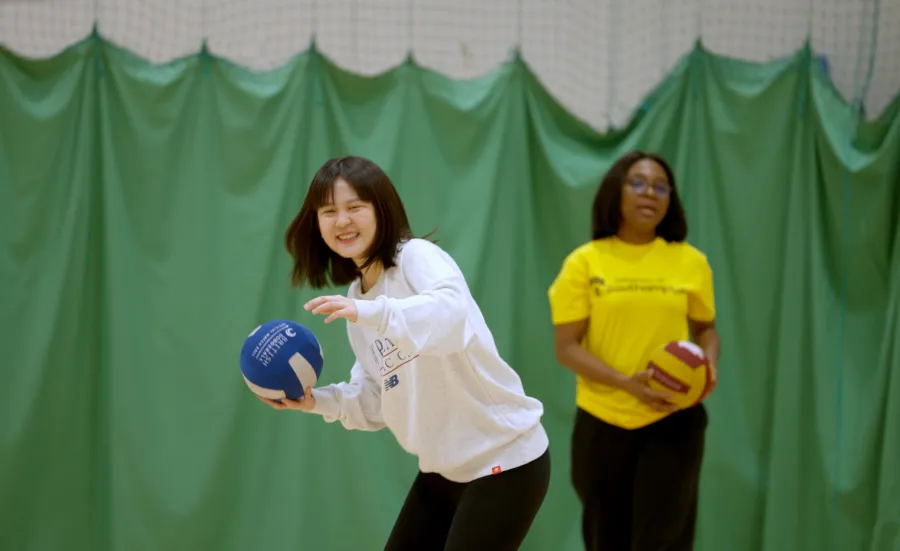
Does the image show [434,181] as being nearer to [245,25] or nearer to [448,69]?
[448,69]

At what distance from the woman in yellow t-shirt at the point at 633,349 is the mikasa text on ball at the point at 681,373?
0.15 feet

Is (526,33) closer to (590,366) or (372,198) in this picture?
(590,366)

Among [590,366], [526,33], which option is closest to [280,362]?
[590,366]

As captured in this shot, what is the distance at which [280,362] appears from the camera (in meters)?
2.59

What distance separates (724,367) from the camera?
14.9ft

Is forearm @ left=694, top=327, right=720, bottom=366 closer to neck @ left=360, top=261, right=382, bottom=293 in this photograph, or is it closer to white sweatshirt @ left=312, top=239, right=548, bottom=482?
white sweatshirt @ left=312, top=239, right=548, bottom=482

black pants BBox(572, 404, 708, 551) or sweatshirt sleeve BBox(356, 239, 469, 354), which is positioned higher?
sweatshirt sleeve BBox(356, 239, 469, 354)

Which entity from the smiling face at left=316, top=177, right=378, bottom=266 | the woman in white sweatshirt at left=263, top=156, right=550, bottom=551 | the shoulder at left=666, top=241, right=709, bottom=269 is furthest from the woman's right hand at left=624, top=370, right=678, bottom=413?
the smiling face at left=316, top=177, right=378, bottom=266

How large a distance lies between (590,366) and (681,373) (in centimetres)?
38

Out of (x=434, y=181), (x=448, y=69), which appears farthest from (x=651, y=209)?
(x=448, y=69)

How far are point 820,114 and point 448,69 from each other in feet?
6.49

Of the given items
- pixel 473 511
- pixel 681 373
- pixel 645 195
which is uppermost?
pixel 645 195

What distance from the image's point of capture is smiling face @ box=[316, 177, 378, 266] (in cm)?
242

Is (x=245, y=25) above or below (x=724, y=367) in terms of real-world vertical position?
above
